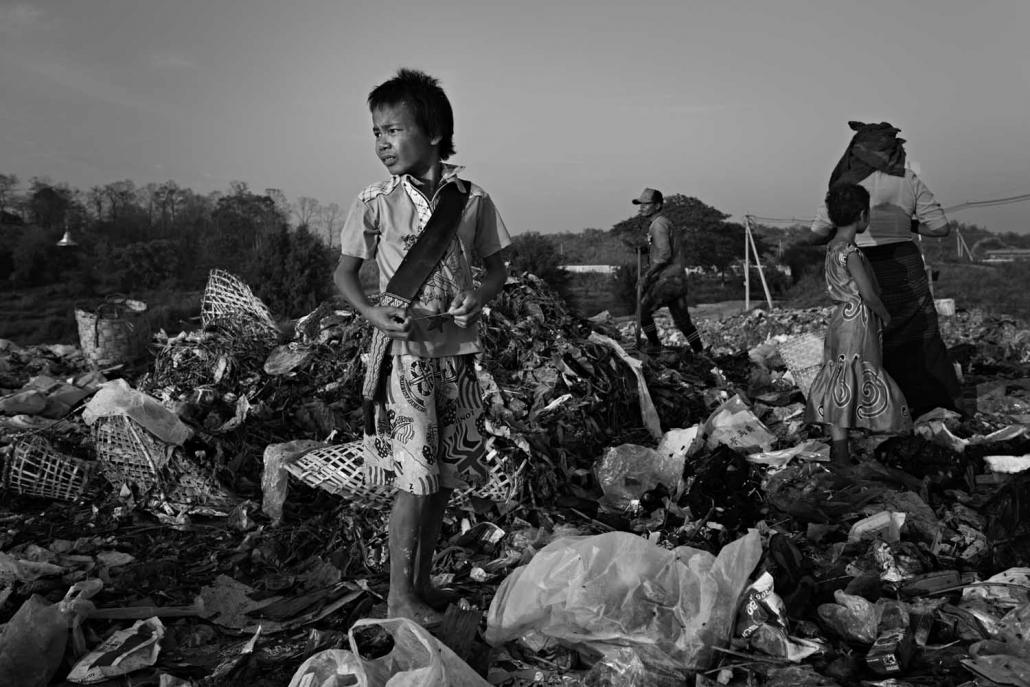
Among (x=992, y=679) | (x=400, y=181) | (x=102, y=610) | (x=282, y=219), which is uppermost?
(x=282, y=219)

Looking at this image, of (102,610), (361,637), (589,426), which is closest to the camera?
(361,637)

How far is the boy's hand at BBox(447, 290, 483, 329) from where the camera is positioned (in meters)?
2.04

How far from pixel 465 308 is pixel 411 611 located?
0.94m

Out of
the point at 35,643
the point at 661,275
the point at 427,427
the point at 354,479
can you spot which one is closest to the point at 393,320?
the point at 427,427

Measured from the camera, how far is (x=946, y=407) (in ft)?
15.5

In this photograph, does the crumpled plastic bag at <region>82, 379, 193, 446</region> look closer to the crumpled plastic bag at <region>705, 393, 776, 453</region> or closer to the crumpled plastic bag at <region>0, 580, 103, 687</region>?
the crumpled plastic bag at <region>0, 580, 103, 687</region>

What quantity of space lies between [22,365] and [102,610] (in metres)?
5.68

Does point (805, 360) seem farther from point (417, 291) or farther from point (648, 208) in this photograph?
point (417, 291)

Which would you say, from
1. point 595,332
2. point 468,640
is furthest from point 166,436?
point 595,332

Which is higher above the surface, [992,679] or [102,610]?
[102,610]

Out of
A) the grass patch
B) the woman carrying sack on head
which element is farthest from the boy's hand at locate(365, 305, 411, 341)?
the grass patch

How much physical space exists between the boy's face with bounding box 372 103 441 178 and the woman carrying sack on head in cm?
334

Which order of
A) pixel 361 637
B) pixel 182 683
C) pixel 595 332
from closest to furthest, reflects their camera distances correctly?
pixel 182 683
pixel 361 637
pixel 595 332

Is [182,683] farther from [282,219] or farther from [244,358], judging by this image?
[282,219]
